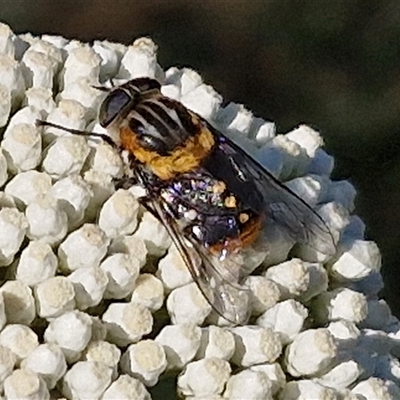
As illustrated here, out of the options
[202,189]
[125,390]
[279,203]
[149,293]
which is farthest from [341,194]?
[125,390]

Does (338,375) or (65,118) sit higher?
(65,118)

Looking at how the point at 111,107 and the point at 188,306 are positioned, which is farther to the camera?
the point at 111,107

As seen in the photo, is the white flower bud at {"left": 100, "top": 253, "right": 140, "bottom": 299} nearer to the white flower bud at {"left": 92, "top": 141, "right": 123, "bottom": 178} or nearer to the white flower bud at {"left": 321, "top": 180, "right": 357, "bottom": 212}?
the white flower bud at {"left": 92, "top": 141, "right": 123, "bottom": 178}

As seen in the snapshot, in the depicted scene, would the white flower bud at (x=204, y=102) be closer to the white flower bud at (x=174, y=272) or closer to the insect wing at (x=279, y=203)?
the insect wing at (x=279, y=203)

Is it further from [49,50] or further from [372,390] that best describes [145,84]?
[372,390]

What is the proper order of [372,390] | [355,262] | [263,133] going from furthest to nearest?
[263,133] < [355,262] < [372,390]

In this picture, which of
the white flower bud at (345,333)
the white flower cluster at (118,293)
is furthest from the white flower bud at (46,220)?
the white flower bud at (345,333)
